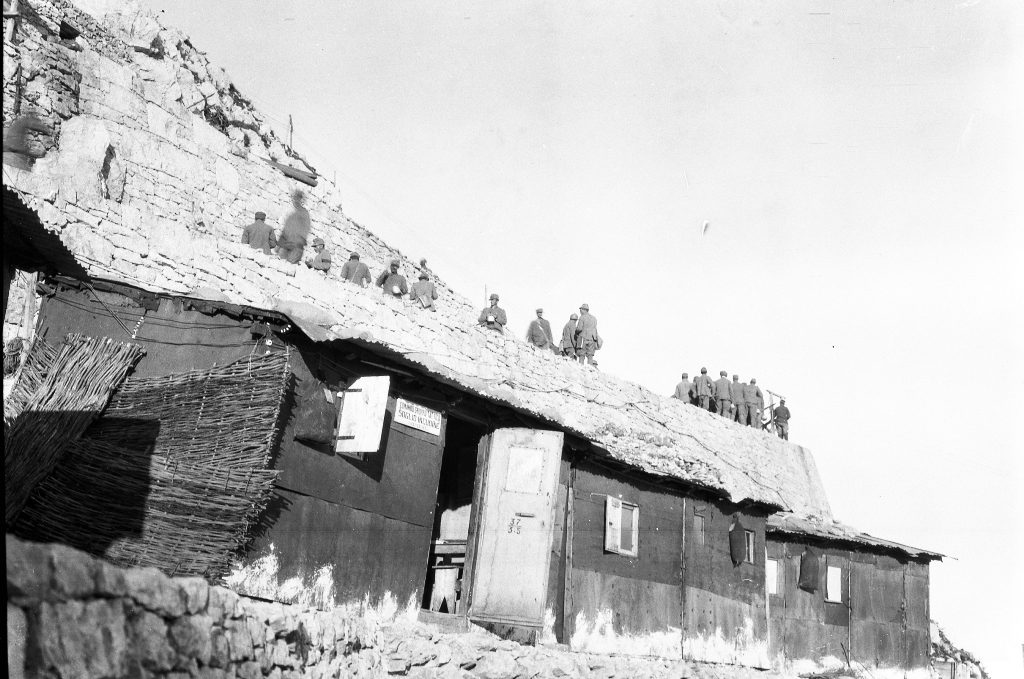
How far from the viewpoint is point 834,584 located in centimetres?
1948

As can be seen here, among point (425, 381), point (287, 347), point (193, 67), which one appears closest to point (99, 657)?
point (287, 347)

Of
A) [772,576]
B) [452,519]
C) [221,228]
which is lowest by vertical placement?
[452,519]

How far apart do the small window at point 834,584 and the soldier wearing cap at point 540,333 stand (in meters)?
8.52

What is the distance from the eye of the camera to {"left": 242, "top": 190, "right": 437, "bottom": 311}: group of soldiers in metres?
18.4

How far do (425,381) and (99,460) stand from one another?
373 cm

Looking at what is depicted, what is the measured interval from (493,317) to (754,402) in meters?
12.0

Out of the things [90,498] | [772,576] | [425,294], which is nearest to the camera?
[90,498]

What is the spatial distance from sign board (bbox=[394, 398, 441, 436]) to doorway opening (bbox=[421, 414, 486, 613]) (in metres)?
1.25

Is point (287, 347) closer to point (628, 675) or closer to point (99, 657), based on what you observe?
point (99, 657)

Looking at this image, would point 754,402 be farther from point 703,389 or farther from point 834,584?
point 834,584

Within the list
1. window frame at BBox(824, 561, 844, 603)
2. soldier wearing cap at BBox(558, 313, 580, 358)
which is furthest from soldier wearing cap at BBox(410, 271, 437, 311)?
window frame at BBox(824, 561, 844, 603)

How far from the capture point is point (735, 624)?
15781 mm

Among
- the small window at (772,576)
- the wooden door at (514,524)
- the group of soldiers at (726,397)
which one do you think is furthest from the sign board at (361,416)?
the group of soldiers at (726,397)

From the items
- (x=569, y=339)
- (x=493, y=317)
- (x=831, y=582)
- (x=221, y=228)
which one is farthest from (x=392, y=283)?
(x=831, y=582)
